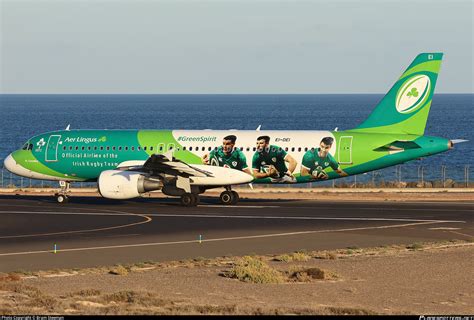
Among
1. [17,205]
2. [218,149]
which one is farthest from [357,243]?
[17,205]

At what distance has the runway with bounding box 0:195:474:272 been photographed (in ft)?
114

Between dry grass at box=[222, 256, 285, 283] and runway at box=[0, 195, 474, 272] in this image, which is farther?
runway at box=[0, 195, 474, 272]

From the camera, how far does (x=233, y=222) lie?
146ft

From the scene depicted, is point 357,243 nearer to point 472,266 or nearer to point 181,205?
point 472,266

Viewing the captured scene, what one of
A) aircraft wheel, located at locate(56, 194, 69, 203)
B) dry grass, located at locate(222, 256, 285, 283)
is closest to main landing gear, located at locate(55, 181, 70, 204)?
aircraft wheel, located at locate(56, 194, 69, 203)

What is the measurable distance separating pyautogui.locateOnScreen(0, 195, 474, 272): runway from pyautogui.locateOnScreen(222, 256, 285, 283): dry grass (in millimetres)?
4067

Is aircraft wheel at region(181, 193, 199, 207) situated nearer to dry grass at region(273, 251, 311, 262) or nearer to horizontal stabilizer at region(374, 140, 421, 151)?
horizontal stabilizer at region(374, 140, 421, 151)

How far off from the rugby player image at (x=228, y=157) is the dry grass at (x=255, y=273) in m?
22.1

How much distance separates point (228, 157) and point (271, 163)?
7.33 feet

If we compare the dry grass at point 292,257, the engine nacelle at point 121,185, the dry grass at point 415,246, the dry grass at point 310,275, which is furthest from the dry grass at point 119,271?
the engine nacelle at point 121,185

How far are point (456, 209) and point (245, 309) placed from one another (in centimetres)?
2906

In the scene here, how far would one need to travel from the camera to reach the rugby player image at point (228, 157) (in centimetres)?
5250

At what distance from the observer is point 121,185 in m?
50.5

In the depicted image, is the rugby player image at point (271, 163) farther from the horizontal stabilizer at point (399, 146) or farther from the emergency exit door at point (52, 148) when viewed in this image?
the emergency exit door at point (52, 148)
